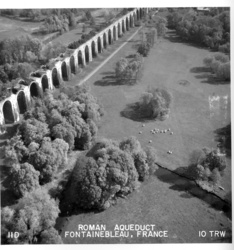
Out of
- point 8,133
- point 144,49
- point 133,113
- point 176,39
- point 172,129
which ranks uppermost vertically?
point 176,39

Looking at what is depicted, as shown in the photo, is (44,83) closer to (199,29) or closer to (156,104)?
(156,104)

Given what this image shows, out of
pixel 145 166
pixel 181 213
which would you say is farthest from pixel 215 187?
pixel 145 166

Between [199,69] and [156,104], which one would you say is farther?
[199,69]

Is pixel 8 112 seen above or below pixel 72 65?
below

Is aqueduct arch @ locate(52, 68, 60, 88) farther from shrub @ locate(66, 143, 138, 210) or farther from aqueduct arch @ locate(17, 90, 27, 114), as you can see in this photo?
shrub @ locate(66, 143, 138, 210)

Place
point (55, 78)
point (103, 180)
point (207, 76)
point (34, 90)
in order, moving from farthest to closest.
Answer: point (207, 76), point (55, 78), point (34, 90), point (103, 180)

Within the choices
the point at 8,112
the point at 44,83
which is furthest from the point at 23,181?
the point at 44,83

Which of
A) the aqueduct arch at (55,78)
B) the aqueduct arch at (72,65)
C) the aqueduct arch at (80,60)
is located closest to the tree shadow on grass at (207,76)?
the aqueduct arch at (80,60)

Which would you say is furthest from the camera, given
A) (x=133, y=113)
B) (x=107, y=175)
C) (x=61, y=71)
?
(x=61, y=71)

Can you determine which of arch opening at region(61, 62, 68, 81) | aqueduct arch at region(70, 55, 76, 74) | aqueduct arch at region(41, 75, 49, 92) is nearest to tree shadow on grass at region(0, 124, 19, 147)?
aqueduct arch at region(41, 75, 49, 92)
